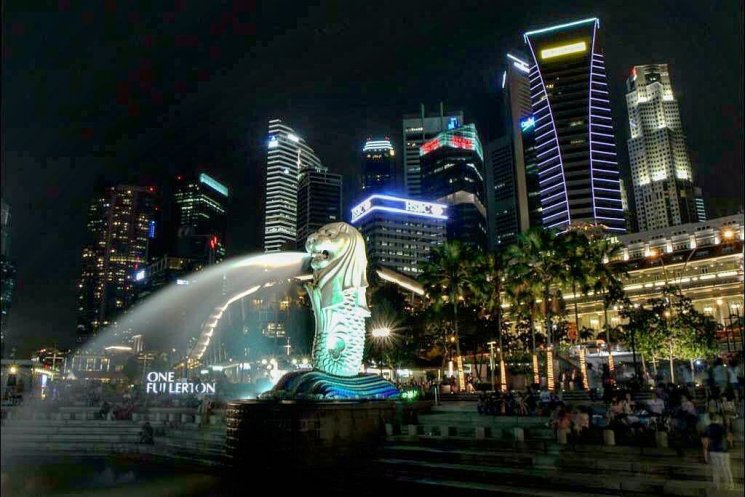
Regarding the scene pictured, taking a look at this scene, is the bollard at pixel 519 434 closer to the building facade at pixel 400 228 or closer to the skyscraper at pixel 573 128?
the skyscraper at pixel 573 128

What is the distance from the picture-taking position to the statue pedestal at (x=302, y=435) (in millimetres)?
19391

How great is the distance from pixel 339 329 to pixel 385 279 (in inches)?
1609

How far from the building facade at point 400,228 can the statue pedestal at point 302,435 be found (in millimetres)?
151237

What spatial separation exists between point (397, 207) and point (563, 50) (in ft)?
238

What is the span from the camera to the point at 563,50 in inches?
6870

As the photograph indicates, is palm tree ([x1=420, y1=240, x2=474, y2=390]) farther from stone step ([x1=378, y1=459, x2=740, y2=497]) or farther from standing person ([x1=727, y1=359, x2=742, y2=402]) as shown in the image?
standing person ([x1=727, y1=359, x2=742, y2=402])

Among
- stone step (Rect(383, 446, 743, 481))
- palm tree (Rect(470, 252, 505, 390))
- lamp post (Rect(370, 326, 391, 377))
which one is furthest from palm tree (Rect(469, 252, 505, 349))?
stone step (Rect(383, 446, 743, 481))


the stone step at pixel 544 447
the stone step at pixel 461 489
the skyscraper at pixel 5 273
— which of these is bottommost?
the stone step at pixel 461 489

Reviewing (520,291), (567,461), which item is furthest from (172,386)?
(567,461)

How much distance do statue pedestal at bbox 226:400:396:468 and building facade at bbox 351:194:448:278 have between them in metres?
151

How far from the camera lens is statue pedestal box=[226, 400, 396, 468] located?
1939cm

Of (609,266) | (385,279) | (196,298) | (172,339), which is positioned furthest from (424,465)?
(196,298)

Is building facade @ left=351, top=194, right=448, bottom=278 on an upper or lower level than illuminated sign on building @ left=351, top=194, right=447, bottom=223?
lower

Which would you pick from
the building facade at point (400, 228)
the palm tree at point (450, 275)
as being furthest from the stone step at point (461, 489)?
the building facade at point (400, 228)
